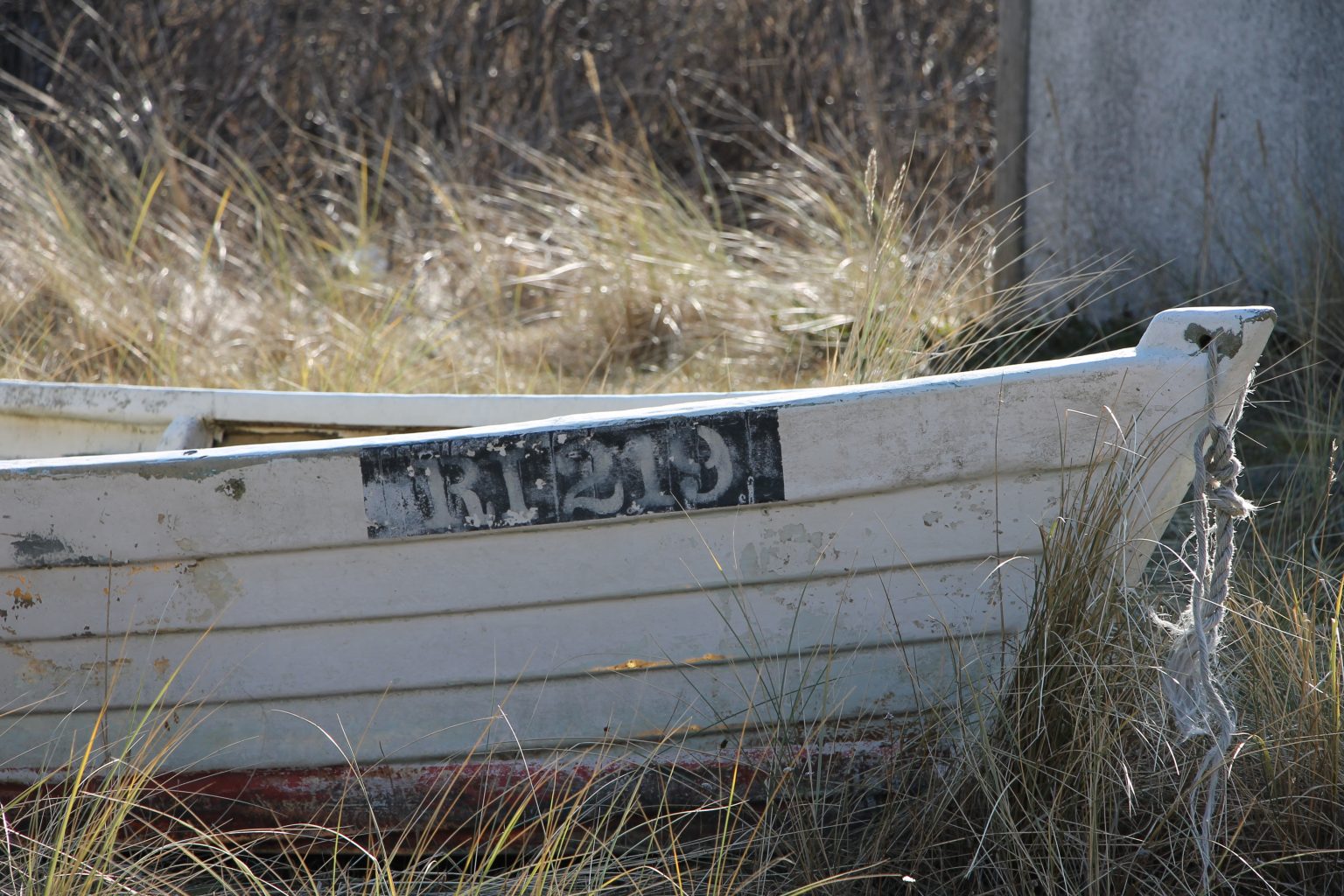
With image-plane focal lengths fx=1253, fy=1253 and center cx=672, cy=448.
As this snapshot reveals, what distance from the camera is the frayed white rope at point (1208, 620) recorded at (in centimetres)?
172

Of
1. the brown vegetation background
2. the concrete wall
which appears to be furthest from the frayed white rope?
the brown vegetation background

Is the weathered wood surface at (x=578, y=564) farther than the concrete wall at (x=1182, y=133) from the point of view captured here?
No

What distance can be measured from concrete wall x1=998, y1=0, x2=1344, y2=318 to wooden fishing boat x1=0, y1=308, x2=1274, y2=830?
Answer: 2.06 metres

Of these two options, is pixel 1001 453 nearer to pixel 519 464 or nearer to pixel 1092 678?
pixel 1092 678

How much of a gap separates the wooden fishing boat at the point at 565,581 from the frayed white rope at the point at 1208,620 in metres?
0.06

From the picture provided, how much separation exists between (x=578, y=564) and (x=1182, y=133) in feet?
10.0

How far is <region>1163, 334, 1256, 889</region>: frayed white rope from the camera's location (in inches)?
67.6

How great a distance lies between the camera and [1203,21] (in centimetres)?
399

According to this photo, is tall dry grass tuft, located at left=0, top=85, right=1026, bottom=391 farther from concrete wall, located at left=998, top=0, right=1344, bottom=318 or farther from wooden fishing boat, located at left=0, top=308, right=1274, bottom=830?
wooden fishing boat, located at left=0, top=308, right=1274, bottom=830

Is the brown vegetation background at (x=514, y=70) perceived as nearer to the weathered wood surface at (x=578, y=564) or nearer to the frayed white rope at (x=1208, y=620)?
the weathered wood surface at (x=578, y=564)

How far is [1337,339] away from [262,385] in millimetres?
3268

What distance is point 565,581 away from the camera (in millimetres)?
1962

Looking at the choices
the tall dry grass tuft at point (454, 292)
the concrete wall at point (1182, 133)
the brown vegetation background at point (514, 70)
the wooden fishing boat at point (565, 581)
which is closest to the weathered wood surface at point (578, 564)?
the wooden fishing boat at point (565, 581)

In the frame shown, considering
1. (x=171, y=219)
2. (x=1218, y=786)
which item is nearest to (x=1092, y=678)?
(x=1218, y=786)
